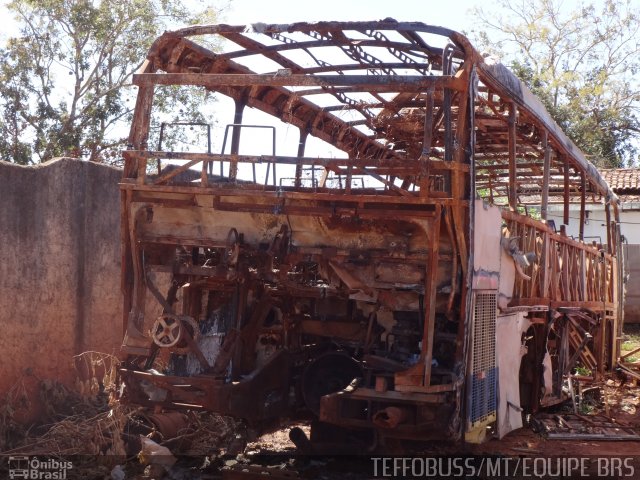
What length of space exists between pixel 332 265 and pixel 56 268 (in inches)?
119

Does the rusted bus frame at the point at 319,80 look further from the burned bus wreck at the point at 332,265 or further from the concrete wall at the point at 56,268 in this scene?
the concrete wall at the point at 56,268

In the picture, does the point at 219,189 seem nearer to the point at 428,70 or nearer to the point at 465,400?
the point at 428,70

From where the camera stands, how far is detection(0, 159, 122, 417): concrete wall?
758cm

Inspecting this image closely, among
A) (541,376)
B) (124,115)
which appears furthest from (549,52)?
(541,376)

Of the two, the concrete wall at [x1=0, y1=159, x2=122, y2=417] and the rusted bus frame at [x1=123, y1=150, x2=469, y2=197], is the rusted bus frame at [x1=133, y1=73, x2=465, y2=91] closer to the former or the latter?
the rusted bus frame at [x1=123, y1=150, x2=469, y2=197]

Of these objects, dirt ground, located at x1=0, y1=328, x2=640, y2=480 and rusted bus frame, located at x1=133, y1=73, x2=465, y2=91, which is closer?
rusted bus frame, located at x1=133, y1=73, x2=465, y2=91

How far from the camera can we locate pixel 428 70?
6.94 metres

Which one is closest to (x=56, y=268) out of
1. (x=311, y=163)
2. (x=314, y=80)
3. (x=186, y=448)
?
(x=186, y=448)

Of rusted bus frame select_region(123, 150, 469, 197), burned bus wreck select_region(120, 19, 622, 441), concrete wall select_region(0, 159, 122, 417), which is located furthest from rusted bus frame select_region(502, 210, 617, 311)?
concrete wall select_region(0, 159, 122, 417)

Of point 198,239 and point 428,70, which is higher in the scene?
point 428,70

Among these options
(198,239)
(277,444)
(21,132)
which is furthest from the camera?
(21,132)

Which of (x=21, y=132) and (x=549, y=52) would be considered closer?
(x=21, y=132)

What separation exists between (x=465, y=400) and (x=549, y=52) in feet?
102

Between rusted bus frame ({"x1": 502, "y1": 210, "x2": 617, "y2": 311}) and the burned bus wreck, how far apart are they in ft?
1.09
